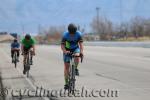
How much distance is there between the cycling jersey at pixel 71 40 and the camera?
14.0 metres

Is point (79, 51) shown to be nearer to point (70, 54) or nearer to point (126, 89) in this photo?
point (70, 54)

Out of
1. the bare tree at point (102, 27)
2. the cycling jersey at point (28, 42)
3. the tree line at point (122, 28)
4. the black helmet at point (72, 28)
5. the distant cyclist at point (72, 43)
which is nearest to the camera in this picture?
the black helmet at point (72, 28)

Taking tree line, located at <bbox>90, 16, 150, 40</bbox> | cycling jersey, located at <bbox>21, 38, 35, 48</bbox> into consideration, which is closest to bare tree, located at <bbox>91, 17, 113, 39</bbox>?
tree line, located at <bbox>90, 16, 150, 40</bbox>

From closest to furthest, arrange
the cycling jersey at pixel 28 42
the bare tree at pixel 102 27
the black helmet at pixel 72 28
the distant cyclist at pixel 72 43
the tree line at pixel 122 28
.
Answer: the black helmet at pixel 72 28 → the distant cyclist at pixel 72 43 → the cycling jersey at pixel 28 42 → the tree line at pixel 122 28 → the bare tree at pixel 102 27

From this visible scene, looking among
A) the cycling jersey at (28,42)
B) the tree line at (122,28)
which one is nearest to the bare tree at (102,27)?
the tree line at (122,28)

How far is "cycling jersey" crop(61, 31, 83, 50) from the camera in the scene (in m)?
14.0

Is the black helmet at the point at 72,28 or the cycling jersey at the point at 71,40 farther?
the cycling jersey at the point at 71,40

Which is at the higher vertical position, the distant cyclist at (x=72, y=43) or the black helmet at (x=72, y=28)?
the black helmet at (x=72, y=28)

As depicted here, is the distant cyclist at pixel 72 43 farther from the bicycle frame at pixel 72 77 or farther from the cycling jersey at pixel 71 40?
the bicycle frame at pixel 72 77

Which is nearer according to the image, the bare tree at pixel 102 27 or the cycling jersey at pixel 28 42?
the cycling jersey at pixel 28 42

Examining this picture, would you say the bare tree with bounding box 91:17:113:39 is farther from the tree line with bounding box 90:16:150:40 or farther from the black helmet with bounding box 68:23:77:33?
the black helmet with bounding box 68:23:77:33

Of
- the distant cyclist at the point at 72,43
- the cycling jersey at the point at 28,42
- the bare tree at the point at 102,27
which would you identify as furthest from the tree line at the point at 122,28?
the distant cyclist at the point at 72,43

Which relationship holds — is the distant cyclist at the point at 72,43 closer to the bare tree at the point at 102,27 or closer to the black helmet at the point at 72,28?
the black helmet at the point at 72,28

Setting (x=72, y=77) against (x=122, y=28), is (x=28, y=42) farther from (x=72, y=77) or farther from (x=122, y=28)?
(x=122, y=28)
